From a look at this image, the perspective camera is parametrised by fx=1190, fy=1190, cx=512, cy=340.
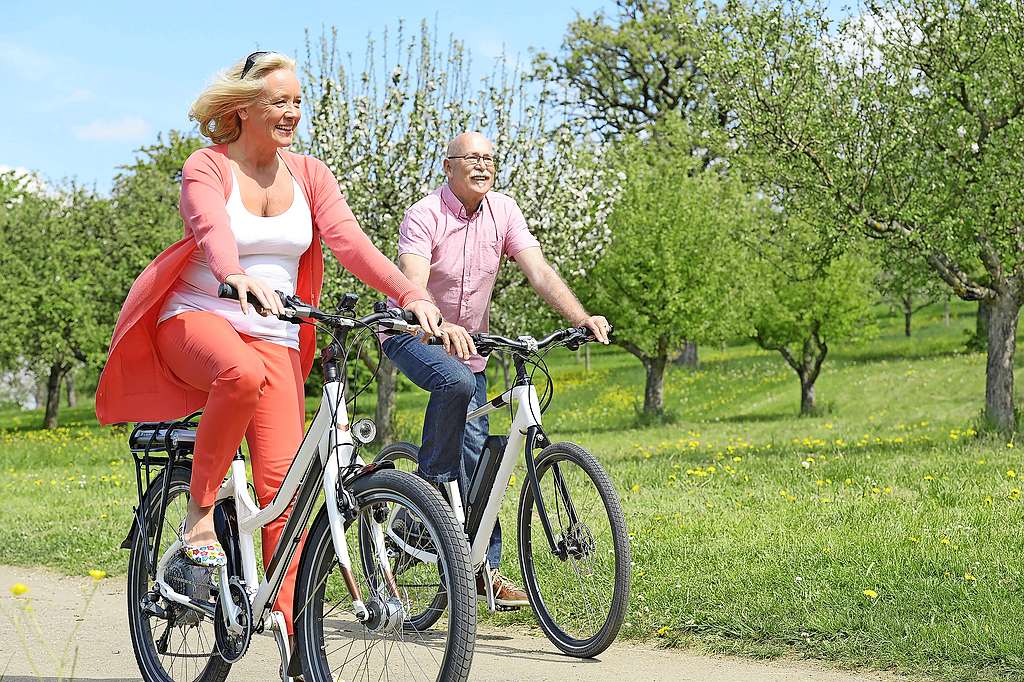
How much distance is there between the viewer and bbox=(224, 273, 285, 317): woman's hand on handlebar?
3494 mm

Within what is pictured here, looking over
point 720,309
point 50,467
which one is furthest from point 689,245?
point 50,467

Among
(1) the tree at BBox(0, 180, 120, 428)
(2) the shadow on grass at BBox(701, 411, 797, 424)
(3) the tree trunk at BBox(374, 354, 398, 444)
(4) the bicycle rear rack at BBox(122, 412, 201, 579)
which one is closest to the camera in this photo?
(4) the bicycle rear rack at BBox(122, 412, 201, 579)

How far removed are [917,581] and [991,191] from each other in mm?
8496

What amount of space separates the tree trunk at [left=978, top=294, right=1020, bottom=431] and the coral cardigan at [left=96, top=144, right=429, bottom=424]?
11556mm

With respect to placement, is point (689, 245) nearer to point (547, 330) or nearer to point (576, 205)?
point (547, 330)

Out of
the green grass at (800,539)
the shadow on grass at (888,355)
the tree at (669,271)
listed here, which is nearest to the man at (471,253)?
the green grass at (800,539)

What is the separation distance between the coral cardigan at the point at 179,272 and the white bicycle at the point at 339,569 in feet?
0.88

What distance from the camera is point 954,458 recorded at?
439 inches

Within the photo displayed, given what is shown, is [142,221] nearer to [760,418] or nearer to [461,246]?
[760,418]

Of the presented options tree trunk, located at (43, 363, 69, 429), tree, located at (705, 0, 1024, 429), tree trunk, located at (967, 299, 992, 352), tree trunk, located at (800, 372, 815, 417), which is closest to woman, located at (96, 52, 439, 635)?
tree, located at (705, 0, 1024, 429)

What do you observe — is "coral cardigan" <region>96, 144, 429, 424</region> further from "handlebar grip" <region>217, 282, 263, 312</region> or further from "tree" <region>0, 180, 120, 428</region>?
"tree" <region>0, 180, 120, 428</region>

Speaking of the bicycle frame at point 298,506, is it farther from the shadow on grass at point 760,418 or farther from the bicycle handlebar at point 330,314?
the shadow on grass at point 760,418

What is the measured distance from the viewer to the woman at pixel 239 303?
3.93 meters

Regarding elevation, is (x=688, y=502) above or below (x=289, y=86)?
below
